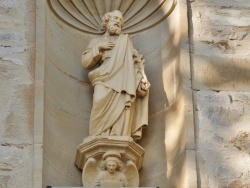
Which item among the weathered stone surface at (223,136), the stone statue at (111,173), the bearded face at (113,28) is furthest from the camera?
the bearded face at (113,28)

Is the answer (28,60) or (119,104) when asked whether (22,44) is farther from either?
(119,104)

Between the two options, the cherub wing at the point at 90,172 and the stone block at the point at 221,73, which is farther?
the stone block at the point at 221,73

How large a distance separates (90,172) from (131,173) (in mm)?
297

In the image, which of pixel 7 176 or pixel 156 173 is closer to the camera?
pixel 7 176

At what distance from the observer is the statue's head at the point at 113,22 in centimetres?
856

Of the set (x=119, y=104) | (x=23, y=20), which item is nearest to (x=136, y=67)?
(x=119, y=104)

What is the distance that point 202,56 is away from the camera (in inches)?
326

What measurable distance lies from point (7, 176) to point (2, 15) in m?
1.33

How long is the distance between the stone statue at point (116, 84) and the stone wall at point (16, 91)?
510 mm

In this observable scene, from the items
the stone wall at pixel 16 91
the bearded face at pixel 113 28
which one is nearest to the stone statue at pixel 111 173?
the stone wall at pixel 16 91

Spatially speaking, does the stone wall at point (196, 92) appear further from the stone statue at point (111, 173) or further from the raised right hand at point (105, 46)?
the raised right hand at point (105, 46)

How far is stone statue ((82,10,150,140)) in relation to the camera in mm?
8094

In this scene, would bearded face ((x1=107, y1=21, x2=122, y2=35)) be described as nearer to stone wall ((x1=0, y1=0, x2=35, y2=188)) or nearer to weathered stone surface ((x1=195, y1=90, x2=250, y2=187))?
stone wall ((x1=0, y1=0, x2=35, y2=188))

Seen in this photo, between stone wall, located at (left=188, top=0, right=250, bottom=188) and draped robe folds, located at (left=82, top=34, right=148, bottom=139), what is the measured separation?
440 mm
